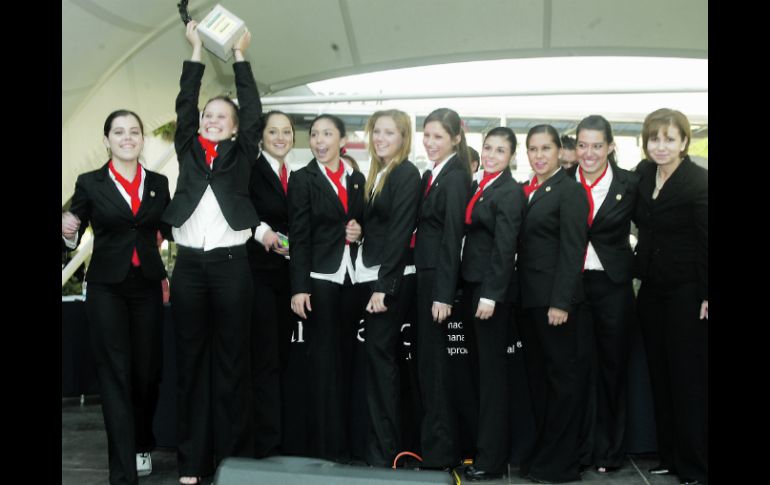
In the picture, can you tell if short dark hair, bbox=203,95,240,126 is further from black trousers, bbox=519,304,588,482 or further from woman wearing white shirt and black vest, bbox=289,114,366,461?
black trousers, bbox=519,304,588,482

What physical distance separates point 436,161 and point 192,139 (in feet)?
3.54

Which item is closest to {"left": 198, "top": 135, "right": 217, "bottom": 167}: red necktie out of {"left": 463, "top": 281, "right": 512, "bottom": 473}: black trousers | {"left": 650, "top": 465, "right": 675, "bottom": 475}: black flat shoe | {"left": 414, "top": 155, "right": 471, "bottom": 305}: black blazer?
{"left": 414, "top": 155, "right": 471, "bottom": 305}: black blazer

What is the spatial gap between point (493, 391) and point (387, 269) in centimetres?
70

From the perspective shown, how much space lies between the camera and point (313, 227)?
3045mm

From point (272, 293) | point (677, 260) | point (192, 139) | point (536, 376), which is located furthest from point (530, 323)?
point (192, 139)

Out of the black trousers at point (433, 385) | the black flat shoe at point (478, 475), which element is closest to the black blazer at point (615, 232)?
A: the black trousers at point (433, 385)

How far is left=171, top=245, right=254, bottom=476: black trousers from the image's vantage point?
2.74m

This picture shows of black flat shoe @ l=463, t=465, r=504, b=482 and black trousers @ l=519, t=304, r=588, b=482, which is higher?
black trousers @ l=519, t=304, r=588, b=482

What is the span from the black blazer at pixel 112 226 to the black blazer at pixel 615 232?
193 centimetres

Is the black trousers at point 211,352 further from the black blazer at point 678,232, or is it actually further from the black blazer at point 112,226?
the black blazer at point 678,232

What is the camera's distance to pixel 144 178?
115 inches

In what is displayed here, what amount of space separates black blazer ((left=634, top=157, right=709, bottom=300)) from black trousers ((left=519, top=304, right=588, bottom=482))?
389 millimetres
